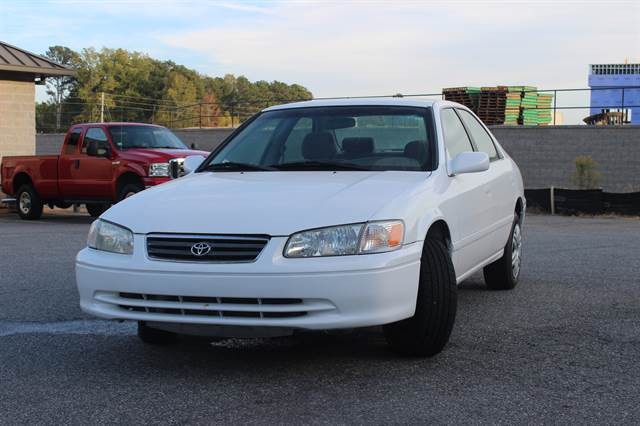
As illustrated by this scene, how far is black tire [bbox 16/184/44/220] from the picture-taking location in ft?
54.1

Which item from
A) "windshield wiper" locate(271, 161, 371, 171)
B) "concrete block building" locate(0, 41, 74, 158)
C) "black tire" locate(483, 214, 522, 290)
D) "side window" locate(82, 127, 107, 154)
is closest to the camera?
"windshield wiper" locate(271, 161, 371, 171)

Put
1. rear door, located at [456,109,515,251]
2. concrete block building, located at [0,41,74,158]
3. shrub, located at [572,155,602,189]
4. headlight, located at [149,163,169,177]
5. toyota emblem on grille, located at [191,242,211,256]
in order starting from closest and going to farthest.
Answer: toyota emblem on grille, located at [191,242,211,256] < rear door, located at [456,109,515,251] < headlight, located at [149,163,169,177] < concrete block building, located at [0,41,74,158] < shrub, located at [572,155,602,189]

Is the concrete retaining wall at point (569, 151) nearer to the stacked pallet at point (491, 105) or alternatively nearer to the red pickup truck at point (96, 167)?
the stacked pallet at point (491, 105)

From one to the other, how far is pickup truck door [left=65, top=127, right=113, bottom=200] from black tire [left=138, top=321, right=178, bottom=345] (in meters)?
9.92

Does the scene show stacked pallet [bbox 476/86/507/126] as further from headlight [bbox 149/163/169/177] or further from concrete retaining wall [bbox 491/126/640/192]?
headlight [bbox 149/163/169/177]

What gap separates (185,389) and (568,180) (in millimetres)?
22482

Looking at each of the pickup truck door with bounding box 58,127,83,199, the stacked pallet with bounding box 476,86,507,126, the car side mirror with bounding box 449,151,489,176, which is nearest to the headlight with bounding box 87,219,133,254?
the car side mirror with bounding box 449,151,489,176

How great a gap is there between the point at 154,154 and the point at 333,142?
9241 mm

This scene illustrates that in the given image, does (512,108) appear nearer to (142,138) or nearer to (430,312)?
(142,138)

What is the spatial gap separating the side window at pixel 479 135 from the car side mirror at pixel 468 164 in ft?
3.99

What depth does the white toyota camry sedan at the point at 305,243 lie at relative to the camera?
4.26 m

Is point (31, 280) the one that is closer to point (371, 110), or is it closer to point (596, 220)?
point (371, 110)

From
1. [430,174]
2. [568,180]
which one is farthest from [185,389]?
[568,180]

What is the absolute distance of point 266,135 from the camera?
20.0ft
